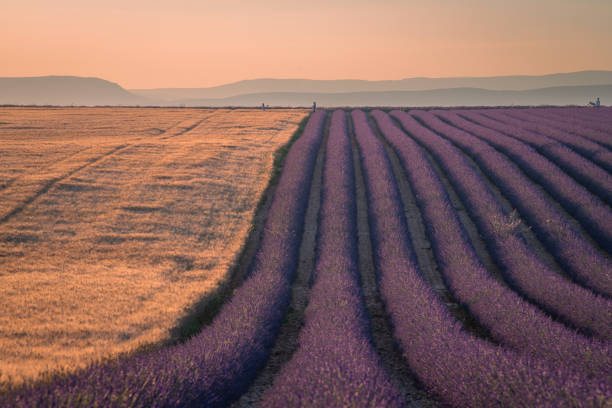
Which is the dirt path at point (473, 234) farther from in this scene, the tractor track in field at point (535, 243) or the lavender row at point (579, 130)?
the lavender row at point (579, 130)

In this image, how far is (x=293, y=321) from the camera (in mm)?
6215

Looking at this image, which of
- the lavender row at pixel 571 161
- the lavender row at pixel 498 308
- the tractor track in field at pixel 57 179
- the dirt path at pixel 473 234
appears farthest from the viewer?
the lavender row at pixel 571 161

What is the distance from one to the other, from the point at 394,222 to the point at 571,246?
140 inches

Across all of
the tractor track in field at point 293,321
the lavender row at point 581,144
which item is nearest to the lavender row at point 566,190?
the lavender row at point 581,144

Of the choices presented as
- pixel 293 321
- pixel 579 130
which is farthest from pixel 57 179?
pixel 579 130

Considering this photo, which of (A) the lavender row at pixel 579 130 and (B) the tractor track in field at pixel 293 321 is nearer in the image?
(B) the tractor track in field at pixel 293 321

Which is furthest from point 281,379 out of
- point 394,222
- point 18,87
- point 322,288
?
point 18,87

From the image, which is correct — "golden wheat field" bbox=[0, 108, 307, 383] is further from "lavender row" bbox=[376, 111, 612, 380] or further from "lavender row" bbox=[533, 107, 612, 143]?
"lavender row" bbox=[533, 107, 612, 143]

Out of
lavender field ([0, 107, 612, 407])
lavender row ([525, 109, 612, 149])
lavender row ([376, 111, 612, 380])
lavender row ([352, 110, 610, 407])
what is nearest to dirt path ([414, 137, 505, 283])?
lavender field ([0, 107, 612, 407])

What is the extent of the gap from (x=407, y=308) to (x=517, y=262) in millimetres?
3074

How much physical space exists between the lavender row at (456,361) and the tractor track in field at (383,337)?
199 millimetres

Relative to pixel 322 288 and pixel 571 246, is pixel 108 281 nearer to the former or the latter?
pixel 322 288

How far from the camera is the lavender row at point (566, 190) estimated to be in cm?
905

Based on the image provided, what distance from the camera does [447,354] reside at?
14.0 feet
